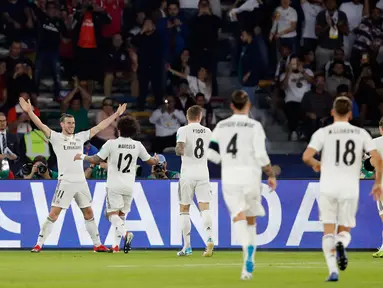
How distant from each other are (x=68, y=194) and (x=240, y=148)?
20.6ft

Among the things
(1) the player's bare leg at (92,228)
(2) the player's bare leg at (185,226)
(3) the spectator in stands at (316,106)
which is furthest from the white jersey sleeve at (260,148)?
(3) the spectator in stands at (316,106)

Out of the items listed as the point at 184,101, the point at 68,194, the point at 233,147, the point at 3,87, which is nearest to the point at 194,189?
the point at 68,194

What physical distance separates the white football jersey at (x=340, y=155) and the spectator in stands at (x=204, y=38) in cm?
1340

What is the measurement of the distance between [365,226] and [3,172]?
6591 mm

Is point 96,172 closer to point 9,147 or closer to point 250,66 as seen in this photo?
point 9,147

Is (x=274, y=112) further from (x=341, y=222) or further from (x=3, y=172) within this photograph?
(x=341, y=222)

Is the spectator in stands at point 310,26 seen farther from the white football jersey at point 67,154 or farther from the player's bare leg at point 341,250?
the player's bare leg at point 341,250

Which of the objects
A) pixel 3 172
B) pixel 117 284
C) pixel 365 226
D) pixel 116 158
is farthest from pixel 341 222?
pixel 3 172

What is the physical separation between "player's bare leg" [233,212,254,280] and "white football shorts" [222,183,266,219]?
177mm

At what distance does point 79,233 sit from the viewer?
2141 cm

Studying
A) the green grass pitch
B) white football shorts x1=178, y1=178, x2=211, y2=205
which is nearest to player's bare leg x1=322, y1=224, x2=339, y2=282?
the green grass pitch

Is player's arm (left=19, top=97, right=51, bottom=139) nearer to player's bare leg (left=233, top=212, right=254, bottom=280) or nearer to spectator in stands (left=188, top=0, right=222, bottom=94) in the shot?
player's bare leg (left=233, top=212, right=254, bottom=280)

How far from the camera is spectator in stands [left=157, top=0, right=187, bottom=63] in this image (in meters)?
27.3

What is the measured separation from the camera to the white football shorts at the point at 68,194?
1972cm
